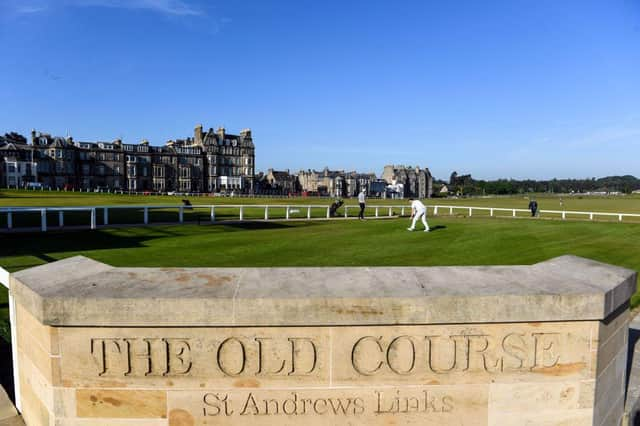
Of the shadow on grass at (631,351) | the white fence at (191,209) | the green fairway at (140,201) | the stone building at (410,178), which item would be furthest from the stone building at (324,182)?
the shadow on grass at (631,351)

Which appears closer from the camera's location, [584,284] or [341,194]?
[584,284]

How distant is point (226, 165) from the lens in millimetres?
130750

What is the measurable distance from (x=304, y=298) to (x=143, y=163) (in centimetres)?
12431

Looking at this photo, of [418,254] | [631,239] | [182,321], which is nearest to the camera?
[182,321]

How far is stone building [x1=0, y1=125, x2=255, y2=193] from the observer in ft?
343

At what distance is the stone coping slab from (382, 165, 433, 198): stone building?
535 feet

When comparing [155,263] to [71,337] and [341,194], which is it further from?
[341,194]

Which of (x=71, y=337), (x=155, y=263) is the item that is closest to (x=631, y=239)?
(x=155, y=263)

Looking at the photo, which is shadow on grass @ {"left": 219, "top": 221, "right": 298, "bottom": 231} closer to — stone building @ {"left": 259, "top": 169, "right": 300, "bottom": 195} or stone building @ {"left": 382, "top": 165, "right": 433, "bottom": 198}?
stone building @ {"left": 259, "top": 169, "right": 300, "bottom": 195}

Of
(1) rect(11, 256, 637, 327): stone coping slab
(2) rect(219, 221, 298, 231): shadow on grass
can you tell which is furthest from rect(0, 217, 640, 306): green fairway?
(1) rect(11, 256, 637, 327): stone coping slab

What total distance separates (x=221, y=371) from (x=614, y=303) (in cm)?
273

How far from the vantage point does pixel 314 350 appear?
2945mm

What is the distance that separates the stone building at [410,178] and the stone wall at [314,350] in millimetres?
162956

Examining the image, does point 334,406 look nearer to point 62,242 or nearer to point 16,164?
point 62,242
